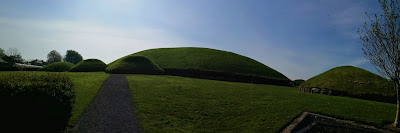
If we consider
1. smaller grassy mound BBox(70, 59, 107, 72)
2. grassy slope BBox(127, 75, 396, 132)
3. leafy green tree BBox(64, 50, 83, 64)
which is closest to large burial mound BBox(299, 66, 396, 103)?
grassy slope BBox(127, 75, 396, 132)

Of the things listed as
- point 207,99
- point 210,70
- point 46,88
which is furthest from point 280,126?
point 210,70

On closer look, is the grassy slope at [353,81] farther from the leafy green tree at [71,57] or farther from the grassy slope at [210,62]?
the leafy green tree at [71,57]

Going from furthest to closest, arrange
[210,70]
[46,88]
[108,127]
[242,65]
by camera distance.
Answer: [242,65]
[210,70]
[108,127]
[46,88]

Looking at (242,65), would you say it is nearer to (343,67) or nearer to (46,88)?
(343,67)

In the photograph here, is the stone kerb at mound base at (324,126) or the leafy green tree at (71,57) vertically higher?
the leafy green tree at (71,57)

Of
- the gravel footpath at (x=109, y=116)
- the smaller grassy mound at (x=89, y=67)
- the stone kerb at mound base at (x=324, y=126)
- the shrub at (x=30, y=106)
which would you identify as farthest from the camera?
the smaller grassy mound at (x=89, y=67)

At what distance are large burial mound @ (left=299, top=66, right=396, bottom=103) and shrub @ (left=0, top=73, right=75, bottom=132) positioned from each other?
30222 mm

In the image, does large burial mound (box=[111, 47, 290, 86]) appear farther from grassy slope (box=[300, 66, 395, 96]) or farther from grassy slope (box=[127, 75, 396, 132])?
grassy slope (box=[127, 75, 396, 132])

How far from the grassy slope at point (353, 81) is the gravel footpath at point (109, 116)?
26.7 m

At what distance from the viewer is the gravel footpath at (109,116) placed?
1291 cm

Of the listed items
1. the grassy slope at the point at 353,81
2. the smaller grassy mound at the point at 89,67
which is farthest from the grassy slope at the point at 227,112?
the smaller grassy mound at the point at 89,67

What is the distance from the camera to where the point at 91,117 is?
14.7 m

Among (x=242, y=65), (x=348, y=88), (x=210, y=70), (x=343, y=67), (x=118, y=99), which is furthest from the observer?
(x=242, y=65)

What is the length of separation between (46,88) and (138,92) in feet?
41.2
